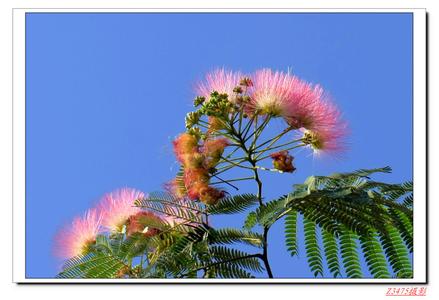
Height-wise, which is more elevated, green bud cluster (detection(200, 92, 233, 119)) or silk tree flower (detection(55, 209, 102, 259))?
green bud cluster (detection(200, 92, 233, 119))

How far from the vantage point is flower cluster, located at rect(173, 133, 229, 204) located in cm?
139

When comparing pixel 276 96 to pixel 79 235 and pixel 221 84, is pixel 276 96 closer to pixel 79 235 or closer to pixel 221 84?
pixel 221 84

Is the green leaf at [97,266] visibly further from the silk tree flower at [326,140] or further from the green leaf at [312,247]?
the silk tree flower at [326,140]

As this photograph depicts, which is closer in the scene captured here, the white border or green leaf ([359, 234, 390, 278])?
green leaf ([359, 234, 390, 278])

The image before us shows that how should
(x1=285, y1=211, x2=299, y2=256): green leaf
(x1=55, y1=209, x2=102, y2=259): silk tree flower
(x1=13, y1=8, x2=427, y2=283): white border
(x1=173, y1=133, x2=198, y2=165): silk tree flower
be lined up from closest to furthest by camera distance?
(x1=285, y1=211, x2=299, y2=256): green leaf < (x1=173, y1=133, x2=198, y2=165): silk tree flower < (x1=55, y1=209, x2=102, y2=259): silk tree flower < (x1=13, y1=8, x2=427, y2=283): white border

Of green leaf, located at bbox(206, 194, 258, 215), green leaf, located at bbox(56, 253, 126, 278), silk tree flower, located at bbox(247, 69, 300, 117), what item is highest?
silk tree flower, located at bbox(247, 69, 300, 117)

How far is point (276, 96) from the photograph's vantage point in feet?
4.50

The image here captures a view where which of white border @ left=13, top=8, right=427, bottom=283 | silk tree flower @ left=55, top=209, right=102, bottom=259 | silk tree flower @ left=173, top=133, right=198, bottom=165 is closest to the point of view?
silk tree flower @ left=173, top=133, right=198, bottom=165

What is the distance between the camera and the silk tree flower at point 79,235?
1.53m

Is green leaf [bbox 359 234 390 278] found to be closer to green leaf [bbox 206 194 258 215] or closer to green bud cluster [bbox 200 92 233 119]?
green leaf [bbox 206 194 258 215]

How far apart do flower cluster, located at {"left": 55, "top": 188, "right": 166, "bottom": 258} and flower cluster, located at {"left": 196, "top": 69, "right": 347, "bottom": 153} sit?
1.12 feet

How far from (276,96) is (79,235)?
26.7 inches

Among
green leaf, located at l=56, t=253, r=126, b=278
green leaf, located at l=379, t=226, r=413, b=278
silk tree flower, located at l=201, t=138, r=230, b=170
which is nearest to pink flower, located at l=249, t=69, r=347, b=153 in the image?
silk tree flower, located at l=201, t=138, r=230, b=170
